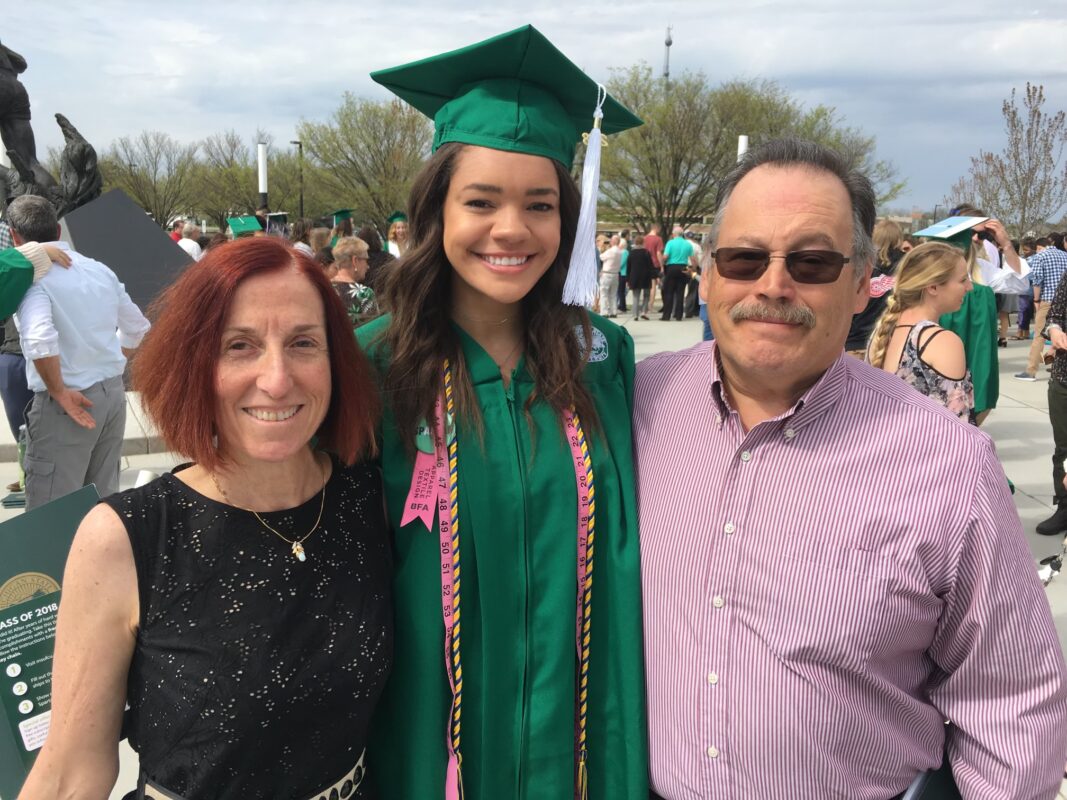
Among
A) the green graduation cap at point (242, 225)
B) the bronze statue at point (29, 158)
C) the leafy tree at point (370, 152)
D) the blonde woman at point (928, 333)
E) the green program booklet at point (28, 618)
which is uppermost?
the leafy tree at point (370, 152)

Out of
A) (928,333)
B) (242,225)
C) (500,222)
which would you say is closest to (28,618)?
(500,222)

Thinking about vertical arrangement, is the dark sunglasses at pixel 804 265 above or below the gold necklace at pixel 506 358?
above

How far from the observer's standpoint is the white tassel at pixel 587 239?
1986 mm

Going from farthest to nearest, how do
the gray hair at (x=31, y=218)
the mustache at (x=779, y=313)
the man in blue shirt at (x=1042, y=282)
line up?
the man in blue shirt at (x=1042, y=282), the gray hair at (x=31, y=218), the mustache at (x=779, y=313)

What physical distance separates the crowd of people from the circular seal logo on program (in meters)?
0.54

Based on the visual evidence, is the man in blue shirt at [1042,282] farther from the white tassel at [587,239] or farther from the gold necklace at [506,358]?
the gold necklace at [506,358]

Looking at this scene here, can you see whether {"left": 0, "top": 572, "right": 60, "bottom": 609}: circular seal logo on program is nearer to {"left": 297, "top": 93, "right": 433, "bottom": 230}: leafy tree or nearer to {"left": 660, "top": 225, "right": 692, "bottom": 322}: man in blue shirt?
{"left": 660, "top": 225, "right": 692, "bottom": 322}: man in blue shirt

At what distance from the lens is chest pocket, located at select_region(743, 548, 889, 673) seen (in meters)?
1.44

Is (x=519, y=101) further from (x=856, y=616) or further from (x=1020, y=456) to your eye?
(x=1020, y=456)

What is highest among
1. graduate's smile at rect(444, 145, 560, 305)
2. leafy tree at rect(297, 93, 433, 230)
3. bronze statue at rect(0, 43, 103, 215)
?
leafy tree at rect(297, 93, 433, 230)

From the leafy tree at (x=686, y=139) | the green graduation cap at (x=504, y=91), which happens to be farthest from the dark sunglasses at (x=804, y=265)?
the leafy tree at (x=686, y=139)

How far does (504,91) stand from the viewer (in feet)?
6.32

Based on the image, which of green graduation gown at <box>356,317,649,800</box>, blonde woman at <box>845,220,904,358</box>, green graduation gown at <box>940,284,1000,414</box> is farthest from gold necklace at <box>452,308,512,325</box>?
blonde woman at <box>845,220,904,358</box>

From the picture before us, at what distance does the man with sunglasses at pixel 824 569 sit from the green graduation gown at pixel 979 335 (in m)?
4.48
